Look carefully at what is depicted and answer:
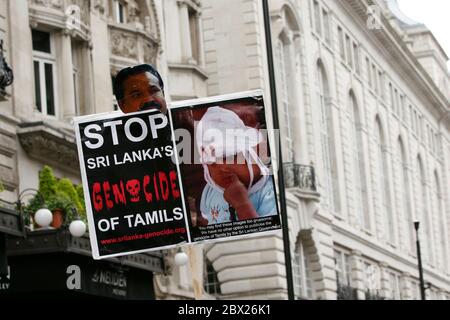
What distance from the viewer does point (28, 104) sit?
84.0 feet

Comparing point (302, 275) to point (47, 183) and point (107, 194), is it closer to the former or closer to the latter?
point (47, 183)

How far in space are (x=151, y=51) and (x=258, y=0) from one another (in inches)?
490

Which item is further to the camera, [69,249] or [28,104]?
[28,104]

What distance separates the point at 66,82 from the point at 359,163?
37.5m

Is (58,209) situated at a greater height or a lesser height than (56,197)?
lesser

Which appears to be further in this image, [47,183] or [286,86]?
[286,86]

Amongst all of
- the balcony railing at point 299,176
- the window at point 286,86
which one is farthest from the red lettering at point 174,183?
the window at point 286,86

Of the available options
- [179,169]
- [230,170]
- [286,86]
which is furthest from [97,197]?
[286,86]

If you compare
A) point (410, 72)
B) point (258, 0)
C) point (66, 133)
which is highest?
point (410, 72)

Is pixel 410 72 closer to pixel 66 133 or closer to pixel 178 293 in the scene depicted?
pixel 178 293

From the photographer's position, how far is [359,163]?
2480 inches

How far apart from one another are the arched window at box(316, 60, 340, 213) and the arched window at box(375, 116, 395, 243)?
1090cm

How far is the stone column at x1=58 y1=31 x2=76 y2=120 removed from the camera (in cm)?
2702
